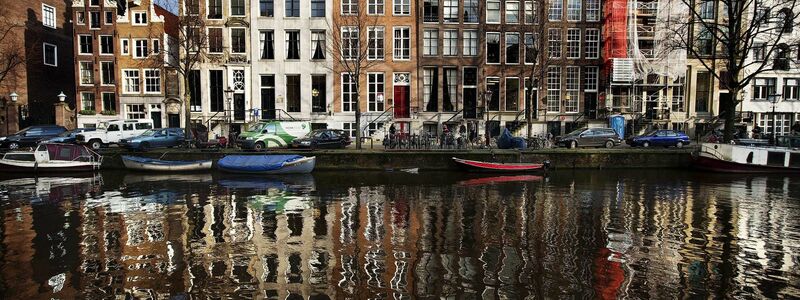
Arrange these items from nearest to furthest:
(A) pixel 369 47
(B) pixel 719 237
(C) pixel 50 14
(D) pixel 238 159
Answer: (B) pixel 719 237, (D) pixel 238 159, (A) pixel 369 47, (C) pixel 50 14

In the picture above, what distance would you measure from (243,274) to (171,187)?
16.2 m

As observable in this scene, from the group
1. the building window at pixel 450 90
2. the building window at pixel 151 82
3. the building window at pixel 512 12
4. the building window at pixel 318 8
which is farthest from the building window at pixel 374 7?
the building window at pixel 151 82

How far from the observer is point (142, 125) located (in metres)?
38.8

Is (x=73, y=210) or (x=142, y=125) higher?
(x=142, y=125)

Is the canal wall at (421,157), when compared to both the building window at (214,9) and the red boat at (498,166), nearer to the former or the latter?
the red boat at (498,166)

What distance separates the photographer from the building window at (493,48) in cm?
4619

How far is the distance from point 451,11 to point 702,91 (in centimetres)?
2354

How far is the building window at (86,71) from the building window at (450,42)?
1231 inches

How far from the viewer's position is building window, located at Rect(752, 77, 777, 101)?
48625mm

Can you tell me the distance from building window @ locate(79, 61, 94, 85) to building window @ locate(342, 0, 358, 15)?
23.1m

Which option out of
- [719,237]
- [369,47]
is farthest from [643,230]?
[369,47]

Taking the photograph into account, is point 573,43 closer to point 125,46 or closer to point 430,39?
point 430,39

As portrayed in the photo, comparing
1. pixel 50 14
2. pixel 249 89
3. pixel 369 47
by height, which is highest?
pixel 50 14

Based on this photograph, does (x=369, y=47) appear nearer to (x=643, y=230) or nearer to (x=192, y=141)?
(x=192, y=141)
